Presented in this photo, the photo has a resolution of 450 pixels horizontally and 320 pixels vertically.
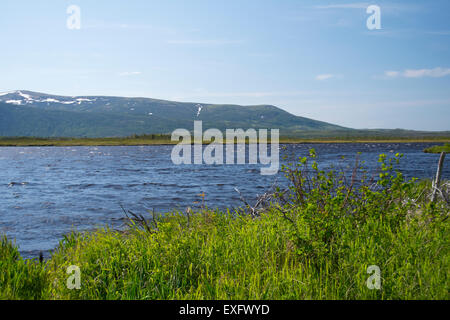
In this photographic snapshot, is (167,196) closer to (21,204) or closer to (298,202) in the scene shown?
(21,204)

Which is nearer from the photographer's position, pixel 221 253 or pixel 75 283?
pixel 75 283

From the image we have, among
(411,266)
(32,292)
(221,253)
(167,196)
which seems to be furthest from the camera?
(167,196)

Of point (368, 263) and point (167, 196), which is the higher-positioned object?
point (368, 263)

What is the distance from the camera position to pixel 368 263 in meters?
5.52

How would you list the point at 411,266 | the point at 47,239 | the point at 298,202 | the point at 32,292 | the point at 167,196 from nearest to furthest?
the point at 411,266
the point at 32,292
the point at 298,202
the point at 47,239
the point at 167,196

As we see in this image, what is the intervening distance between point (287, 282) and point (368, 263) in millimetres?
1291

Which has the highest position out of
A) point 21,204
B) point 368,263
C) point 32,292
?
point 368,263

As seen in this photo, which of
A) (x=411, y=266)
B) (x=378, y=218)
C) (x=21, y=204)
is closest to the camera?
(x=411, y=266)
